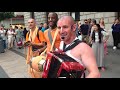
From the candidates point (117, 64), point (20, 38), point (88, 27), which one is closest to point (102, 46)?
point (117, 64)

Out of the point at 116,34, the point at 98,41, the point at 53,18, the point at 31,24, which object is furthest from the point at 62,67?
the point at 116,34

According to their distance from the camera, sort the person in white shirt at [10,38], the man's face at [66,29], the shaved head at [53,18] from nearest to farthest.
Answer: the man's face at [66,29], the shaved head at [53,18], the person in white shirt at [10,38]

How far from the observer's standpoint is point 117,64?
9875 millimetres

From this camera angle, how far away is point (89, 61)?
2439 mm

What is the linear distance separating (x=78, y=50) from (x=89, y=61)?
176 millimetres

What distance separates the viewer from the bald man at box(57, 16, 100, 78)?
2393 mm

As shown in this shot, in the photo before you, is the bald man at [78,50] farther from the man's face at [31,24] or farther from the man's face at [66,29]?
the man's face at [31,24]

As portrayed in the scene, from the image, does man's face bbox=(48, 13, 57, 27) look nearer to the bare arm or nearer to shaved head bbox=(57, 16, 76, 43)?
shaved head bbox=(57, 16, 76, 43)

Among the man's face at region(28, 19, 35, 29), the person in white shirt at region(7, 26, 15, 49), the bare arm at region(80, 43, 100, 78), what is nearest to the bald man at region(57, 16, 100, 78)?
the bare arm at region(80, 43, 100, 78)

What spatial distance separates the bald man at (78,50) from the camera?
2.39 meters

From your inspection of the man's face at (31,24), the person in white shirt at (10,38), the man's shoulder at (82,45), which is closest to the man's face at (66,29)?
the man's shoulder at (82,45)

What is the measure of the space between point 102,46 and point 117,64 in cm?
118

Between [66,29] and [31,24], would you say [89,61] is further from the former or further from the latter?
[31,24]
